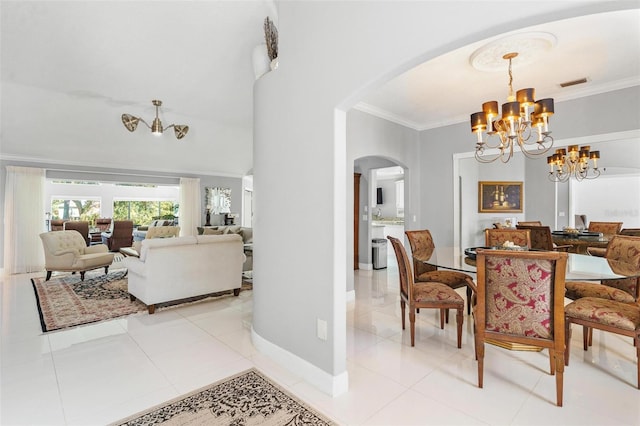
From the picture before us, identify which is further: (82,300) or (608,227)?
(608,227)

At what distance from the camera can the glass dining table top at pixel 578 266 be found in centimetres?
221

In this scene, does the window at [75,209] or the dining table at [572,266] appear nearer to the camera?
the dining table at [572,266]

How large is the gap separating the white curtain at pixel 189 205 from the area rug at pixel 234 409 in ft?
23.9

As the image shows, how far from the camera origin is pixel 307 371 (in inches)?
85.6

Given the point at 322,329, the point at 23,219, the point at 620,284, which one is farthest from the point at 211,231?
the point at 620,284

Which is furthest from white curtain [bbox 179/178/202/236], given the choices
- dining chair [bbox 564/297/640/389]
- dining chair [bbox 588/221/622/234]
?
dining chair [bbox 588/221/622/234]

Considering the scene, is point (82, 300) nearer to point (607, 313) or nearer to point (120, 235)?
point (120, 235)

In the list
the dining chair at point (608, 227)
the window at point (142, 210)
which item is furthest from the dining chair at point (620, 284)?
the window at point (142, 210)

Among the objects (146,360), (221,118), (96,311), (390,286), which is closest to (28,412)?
(146,360)

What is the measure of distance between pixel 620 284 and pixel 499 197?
14.5ft

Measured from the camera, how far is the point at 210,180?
9094 millimetres

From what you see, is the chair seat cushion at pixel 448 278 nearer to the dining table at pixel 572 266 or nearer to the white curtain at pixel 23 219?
the dining table at pixel 572 266

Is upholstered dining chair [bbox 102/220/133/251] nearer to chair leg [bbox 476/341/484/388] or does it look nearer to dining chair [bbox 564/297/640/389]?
chair leg [bbox 476/341/484/388]

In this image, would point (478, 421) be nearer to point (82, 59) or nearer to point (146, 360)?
point (146, 360)
